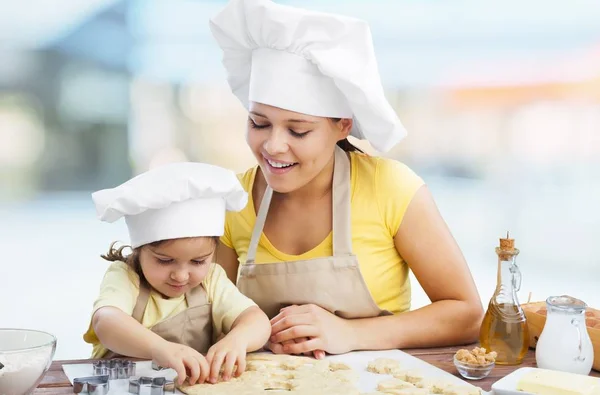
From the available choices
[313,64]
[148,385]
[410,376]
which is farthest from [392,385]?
[313,64]

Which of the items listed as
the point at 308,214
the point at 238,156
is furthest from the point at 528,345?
the point at 238,156

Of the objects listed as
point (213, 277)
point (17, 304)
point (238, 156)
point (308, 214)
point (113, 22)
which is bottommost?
point (17, 304)

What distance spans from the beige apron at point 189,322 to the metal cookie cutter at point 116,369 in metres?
0.19

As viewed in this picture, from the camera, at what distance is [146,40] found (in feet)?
13.9

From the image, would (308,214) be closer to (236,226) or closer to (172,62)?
(236,226)

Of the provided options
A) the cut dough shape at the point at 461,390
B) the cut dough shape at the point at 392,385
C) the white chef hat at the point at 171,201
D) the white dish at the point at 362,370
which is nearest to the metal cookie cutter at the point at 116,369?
the white dish at the point at 362,370

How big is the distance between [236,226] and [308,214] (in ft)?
Result: 0.65

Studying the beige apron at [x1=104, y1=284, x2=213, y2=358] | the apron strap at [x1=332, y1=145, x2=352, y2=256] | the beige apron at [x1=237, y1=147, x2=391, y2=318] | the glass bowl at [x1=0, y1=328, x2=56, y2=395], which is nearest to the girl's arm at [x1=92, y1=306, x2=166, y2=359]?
the beige apron at [x1=104, y1=284, x2=213, y2=358]

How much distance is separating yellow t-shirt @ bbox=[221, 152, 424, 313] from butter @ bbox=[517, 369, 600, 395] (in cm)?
60

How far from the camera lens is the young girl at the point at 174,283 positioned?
1587 mm

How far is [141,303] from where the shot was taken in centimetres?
176

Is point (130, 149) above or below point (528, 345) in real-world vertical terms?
above

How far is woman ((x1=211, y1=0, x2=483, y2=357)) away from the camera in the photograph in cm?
178

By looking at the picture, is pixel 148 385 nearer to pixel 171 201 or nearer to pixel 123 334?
pixel 123 334
